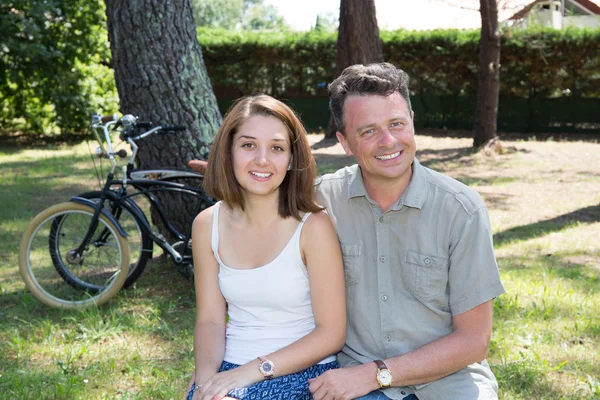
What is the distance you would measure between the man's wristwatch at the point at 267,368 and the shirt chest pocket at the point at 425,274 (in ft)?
1.73

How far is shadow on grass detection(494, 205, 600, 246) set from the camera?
6.91 metres

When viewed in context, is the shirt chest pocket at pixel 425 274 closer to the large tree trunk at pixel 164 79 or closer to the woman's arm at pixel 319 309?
the woman's arm at pixel 319 309

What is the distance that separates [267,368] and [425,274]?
1.98ft

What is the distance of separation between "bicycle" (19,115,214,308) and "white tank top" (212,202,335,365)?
2249mm

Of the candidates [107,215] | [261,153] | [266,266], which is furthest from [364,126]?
[107,215]

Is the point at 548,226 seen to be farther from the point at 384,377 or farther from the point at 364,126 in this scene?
the point at 384,377

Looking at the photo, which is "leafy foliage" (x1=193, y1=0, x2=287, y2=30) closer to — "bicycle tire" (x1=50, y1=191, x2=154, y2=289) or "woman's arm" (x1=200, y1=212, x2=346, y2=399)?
"bicycle tire" (x1=50, y1=191, x2=154, y2=289)

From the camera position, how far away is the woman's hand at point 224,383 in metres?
2.27

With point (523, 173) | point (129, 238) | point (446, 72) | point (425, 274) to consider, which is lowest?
point (523, 173)

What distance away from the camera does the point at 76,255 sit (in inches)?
195

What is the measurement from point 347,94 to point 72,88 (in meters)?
14.1

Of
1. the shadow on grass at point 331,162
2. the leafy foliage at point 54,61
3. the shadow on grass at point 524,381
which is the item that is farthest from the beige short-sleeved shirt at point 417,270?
the leafy foliage at point 54,61

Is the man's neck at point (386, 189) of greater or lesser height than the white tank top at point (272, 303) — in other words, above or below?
above

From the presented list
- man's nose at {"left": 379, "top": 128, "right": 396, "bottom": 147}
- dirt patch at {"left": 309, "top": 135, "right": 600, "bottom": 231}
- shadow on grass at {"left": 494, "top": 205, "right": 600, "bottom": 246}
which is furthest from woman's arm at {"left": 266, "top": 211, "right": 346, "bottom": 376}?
dirt patch at {"left": 309, "top": 135, "right": 600, "bottom": 231}
